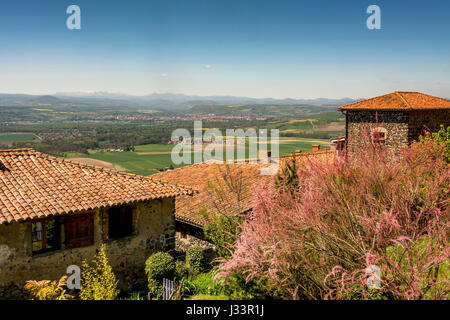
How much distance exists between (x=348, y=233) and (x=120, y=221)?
8172mm

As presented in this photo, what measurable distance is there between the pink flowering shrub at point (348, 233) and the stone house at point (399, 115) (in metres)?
11.7

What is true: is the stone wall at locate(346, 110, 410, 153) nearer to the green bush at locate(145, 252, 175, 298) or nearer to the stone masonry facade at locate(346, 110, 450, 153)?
the stone masonry facade at locate(346, 110, 450, 153)

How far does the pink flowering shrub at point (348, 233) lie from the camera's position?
18.6 feet

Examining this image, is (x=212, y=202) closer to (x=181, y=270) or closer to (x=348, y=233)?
(x=181, y=270)

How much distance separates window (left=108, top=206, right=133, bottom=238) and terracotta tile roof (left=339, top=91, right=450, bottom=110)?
14.6 metres

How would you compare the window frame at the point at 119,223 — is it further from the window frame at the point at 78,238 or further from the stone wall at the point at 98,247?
the window frame at the point at 78,238

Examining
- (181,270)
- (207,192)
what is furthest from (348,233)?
(207,192)

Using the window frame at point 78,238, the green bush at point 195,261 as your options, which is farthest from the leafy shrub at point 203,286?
the window frame at point 78,238

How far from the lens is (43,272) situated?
10.4m

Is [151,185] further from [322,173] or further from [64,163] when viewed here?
[322,173]

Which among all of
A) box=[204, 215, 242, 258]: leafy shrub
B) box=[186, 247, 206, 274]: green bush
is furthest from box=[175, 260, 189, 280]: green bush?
box=[204, 215, 242, 258]: leafy shrub

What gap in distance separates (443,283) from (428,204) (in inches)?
58.7

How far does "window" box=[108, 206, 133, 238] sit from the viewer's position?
12047mm

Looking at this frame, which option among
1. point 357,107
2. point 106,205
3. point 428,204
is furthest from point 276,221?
point 357,107
